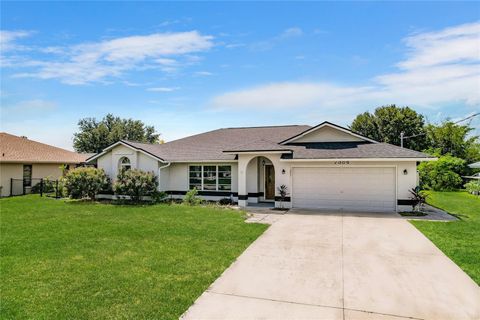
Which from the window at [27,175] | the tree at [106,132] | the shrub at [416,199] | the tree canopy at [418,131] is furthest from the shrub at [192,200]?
the tree at [106,132]

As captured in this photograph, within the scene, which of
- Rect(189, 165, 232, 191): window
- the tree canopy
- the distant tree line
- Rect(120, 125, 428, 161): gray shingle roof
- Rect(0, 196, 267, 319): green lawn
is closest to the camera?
Rect(0, 196, 267, 319): green lawn

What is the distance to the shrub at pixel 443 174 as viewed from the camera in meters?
26.7

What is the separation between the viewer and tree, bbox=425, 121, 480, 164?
117ft

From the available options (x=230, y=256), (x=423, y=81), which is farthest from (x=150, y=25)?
(x=423, y=81)

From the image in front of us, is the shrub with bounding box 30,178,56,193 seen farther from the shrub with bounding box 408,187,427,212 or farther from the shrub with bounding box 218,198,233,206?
the shrub with bounding box 408,187,427,212

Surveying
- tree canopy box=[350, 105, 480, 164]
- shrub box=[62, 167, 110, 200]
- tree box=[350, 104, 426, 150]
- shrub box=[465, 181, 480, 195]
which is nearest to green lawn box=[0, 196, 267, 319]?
shrub box=[62, 167, 110, 200]

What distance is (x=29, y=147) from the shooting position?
26.9 m

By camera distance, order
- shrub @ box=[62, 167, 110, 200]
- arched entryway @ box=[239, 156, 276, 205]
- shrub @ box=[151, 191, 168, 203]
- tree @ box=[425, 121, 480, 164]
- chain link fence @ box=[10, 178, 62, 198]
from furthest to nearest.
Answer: tree @ box=[425, 121, 480, 164] < chain link fence @ box=[10, 178, 62, 198] < shrub @ box=[62, 167, 110, 200] < shrub @ box=[151, 191, 168, 203] < arched entryway @ box=[239, 156, 276, 205]

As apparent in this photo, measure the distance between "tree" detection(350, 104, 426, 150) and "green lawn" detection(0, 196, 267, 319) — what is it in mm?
35661

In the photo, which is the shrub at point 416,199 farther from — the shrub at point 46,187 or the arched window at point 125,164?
the shrub at point 46,187

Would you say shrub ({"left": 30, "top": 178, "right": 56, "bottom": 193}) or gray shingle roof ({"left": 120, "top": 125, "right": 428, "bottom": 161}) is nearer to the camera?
gray shingle roof ({"left": 120, "top": 125, "right": 428, "bottom": 161})

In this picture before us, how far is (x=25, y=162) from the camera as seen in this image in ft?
78.2

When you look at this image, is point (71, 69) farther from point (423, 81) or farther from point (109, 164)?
point (423, 81)

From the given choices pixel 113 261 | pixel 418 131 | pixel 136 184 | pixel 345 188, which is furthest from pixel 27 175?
pixel 418 131
